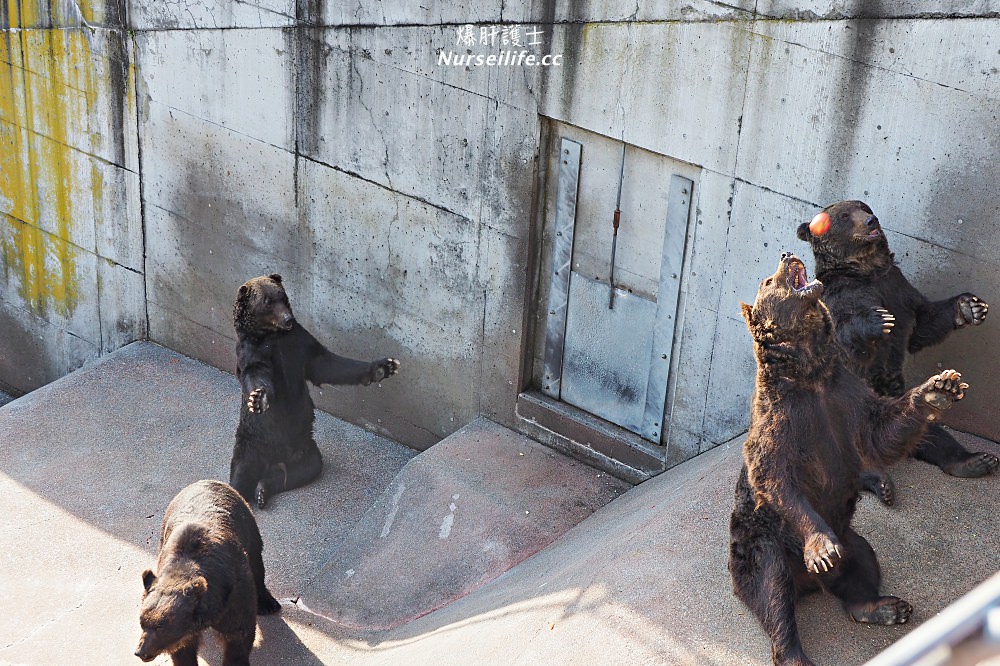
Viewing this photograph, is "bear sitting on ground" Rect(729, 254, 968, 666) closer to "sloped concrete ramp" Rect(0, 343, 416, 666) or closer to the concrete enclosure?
the concrete enclosure

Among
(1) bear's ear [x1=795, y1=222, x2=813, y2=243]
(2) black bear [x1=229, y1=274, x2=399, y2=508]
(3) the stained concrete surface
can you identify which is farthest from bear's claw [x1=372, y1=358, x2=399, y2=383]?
(1) bear's ear [x1=795, y1=222, x2=813, y2=243]

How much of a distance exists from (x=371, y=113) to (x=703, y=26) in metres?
2.94

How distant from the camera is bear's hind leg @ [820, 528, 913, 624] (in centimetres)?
534

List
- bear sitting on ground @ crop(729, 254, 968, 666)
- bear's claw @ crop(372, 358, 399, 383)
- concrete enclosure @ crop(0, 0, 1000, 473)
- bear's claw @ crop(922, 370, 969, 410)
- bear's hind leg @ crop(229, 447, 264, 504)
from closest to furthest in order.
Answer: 1. bear's claw @ crop(922, 370, 969, 410)
2. bear sitting on ground @ crop(729, 254, 968, 666)
3. concrete enclosure @ crop(0, 0, 1000, 473)
4. bear's claw @ crop(372, 358, 399, 383)
5. bear's hind leg @ crop(229, 447, 264, 504)

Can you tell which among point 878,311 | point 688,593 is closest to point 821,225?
point 878,311

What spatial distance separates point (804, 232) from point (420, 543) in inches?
133

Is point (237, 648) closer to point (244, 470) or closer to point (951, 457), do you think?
point (244, 470)

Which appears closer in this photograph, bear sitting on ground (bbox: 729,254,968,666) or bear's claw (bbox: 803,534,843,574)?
bear's claw (bbox: 803,534,843,574)

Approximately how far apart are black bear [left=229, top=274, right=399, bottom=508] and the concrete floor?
1.03ft

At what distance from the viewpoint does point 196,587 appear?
20.1 feet

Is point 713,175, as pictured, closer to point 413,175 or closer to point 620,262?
point 620,262

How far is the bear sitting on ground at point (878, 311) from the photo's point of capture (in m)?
6.30

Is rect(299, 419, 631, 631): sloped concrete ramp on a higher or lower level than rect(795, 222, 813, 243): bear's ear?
lower

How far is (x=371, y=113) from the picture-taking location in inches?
360
